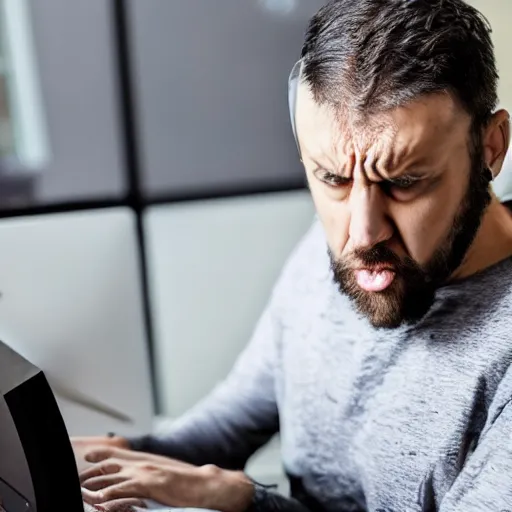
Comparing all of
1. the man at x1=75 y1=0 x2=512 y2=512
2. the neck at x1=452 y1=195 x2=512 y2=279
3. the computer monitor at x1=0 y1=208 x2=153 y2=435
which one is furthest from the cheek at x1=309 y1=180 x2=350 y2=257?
the computer monitor at x1=0 y1=208 x2=153 y2=435

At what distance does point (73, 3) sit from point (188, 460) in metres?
0.47

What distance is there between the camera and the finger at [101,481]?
2.33 ft

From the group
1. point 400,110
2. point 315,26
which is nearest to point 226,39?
point 315,26

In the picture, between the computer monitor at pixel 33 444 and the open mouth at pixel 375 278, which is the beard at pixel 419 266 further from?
the computer monitor at pixel 33 444

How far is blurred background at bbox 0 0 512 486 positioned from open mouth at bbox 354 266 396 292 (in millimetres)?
137

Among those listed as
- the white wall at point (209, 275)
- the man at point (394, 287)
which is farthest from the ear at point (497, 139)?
the white wall at point (209, 275)

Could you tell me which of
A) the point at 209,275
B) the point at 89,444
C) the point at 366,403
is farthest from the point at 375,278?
the point at 89,444

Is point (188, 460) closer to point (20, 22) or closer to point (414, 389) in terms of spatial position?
point (414, 389)

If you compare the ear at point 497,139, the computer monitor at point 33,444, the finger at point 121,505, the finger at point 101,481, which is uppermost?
the ear at point 497,139

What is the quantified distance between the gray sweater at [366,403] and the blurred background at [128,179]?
0.17 feet

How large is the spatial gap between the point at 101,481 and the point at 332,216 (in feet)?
1.09

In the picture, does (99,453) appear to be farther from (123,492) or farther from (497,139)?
(497,139)

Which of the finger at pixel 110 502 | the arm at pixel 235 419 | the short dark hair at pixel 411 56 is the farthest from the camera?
the arm at pixel 235 419

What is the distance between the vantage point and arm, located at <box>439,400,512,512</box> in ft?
1.90
